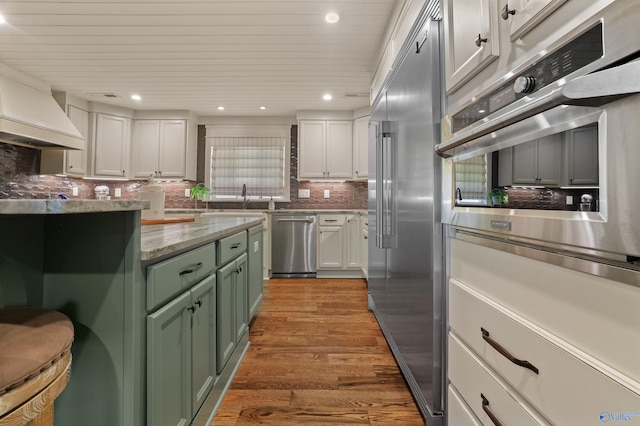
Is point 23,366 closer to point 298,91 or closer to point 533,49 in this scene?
point 533,49

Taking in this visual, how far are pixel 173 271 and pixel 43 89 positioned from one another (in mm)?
4109

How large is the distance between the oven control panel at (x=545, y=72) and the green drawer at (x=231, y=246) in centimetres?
122

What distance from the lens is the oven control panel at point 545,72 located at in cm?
55

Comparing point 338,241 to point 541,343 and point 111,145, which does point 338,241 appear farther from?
point 111,145

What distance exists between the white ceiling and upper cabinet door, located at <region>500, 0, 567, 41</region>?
1.69 m

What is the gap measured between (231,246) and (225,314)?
1.19 ft

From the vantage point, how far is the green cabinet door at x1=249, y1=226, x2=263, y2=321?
84.1 inches

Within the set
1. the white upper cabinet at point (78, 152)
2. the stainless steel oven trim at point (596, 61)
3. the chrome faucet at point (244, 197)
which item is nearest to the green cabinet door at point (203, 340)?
the stainless steel oven trim at point (596, 61)

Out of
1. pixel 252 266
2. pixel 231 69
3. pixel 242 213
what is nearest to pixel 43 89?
pixel 231 69

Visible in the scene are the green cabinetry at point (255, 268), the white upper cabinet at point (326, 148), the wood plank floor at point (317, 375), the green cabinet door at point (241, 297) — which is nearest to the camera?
the wood plank floor at point (317, 375)

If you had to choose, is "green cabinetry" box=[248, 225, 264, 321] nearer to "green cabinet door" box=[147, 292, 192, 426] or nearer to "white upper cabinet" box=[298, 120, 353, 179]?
"green cabinet door" box=[147, 292, 192, 426]

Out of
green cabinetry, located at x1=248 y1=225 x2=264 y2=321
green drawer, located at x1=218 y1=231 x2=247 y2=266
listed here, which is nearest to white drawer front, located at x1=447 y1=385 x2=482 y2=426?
green drawer, located at x1=218 y1=231 x2=247 y2=266

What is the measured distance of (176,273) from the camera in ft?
3.29

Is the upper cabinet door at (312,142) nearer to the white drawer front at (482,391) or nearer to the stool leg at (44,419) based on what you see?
the white drawer front at (482,391)
